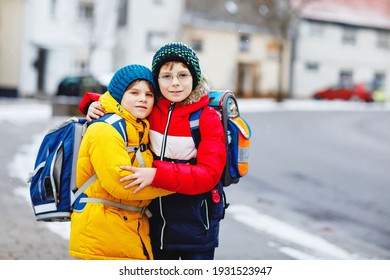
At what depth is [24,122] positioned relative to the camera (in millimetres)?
11516

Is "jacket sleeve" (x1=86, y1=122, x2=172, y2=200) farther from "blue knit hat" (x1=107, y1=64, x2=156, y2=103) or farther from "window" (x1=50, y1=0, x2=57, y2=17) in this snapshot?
"window" (x1=50, y1=0, x2=57, y2=17)

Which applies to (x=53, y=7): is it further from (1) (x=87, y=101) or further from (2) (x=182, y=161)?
(2) (x=182, y=161)

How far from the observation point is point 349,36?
55.9 feet

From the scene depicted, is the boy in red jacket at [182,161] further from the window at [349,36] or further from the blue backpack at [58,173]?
the window at [349,36]

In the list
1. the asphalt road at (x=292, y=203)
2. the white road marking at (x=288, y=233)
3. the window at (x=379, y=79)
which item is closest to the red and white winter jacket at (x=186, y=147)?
the asphalt road at (x=292, y=203)

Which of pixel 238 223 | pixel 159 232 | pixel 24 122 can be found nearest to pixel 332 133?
pixel 24 122

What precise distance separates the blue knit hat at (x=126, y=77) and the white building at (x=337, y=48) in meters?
11.5

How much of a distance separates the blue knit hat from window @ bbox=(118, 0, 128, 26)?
47.5 ft

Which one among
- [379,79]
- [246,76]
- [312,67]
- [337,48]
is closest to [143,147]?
[379,79]

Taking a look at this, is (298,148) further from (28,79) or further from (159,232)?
(28,79)

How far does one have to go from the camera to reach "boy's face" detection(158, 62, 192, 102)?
82.2 inches

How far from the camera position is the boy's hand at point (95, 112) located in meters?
2.08

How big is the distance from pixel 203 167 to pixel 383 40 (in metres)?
12.6

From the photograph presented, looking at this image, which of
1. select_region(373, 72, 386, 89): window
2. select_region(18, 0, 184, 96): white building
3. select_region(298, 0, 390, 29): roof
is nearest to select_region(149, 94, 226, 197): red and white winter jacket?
select_region(298, 0, 390, 29): roof
